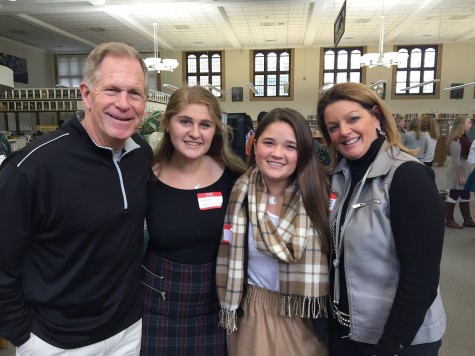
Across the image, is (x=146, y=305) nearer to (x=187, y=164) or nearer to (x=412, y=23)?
(x=187, y=164)

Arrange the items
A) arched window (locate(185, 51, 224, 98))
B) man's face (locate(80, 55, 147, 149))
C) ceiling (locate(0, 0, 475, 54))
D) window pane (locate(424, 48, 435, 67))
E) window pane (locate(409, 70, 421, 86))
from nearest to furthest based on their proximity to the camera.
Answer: man's face (locate(80, 55, 147, 149)) < ceiling (locate(0, 0, 475, 54)) < window pane (locate(424, 48, 435, 67)) < window pane (locate(409, 70, 421, 86)) < arched window (locate(185, 51, 224, 98))

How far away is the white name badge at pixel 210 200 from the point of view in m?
1.58

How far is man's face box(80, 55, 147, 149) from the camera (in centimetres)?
123

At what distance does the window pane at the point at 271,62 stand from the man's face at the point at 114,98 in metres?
16.3

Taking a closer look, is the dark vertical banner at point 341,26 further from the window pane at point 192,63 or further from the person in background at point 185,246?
the window pane at point 192,63

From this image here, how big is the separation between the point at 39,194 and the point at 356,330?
44.2 inches

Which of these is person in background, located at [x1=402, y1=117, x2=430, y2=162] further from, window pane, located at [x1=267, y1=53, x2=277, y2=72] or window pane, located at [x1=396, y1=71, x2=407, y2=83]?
window pane, located at [x1=396, y1=71, x2=407, y2=83]

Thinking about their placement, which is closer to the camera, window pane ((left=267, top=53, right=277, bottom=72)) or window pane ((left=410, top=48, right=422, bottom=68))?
window pane ((left=410, top=48, right=422, bottom=68))

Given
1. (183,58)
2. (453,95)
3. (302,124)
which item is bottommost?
(302,124)

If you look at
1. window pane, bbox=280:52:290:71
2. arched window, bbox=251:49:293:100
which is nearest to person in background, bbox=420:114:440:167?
arched window, bbox=251:49:293:100

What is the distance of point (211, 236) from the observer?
157 cm

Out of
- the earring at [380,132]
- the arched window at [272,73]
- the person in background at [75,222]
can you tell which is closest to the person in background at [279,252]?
the earring at [380,132]

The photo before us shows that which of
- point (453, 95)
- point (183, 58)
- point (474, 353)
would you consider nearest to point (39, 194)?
point (474, 353)

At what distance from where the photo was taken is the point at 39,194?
1.16 m
